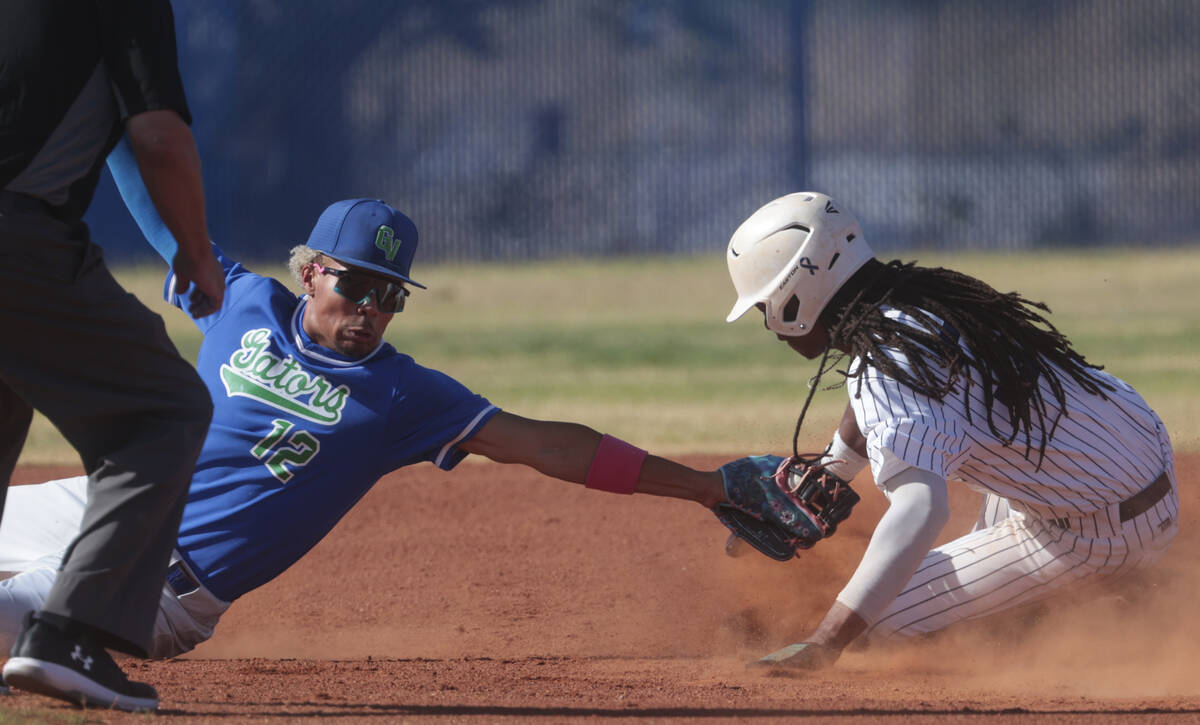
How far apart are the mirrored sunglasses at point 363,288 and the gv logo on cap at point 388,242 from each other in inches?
3.8

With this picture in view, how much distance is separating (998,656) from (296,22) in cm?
2251

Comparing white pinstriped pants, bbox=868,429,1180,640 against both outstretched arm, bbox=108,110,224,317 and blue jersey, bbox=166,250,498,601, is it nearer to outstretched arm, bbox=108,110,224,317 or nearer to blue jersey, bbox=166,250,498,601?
blue jersey, bbox=166,250,498,601

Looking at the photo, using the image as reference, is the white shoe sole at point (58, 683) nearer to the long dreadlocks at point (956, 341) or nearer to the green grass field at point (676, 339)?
the long dreadlocks at point (956, 341)

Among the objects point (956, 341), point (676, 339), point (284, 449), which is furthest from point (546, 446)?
point (676, 339)

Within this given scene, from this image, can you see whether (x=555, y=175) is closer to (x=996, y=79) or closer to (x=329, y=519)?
(x=996, y=79)

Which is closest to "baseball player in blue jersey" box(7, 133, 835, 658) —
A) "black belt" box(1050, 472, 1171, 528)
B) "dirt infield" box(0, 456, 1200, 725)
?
"dirt infield" box(0, 456, 1200, 725)

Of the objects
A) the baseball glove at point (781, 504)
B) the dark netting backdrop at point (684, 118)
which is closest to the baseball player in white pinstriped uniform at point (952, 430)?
the baseball glove at point (781, 504)

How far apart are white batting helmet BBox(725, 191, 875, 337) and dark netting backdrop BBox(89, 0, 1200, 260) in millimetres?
20381

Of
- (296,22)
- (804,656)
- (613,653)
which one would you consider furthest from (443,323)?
(804,656)

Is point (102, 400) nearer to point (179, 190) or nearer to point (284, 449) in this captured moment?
point (179, 190)

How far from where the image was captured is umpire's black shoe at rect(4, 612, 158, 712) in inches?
140

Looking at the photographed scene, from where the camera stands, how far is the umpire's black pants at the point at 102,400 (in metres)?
3.50

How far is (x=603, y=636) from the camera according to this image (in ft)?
20.3

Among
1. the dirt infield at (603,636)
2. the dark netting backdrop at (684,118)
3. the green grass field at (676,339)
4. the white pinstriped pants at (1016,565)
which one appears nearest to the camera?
the dirt infield at (603,636)
